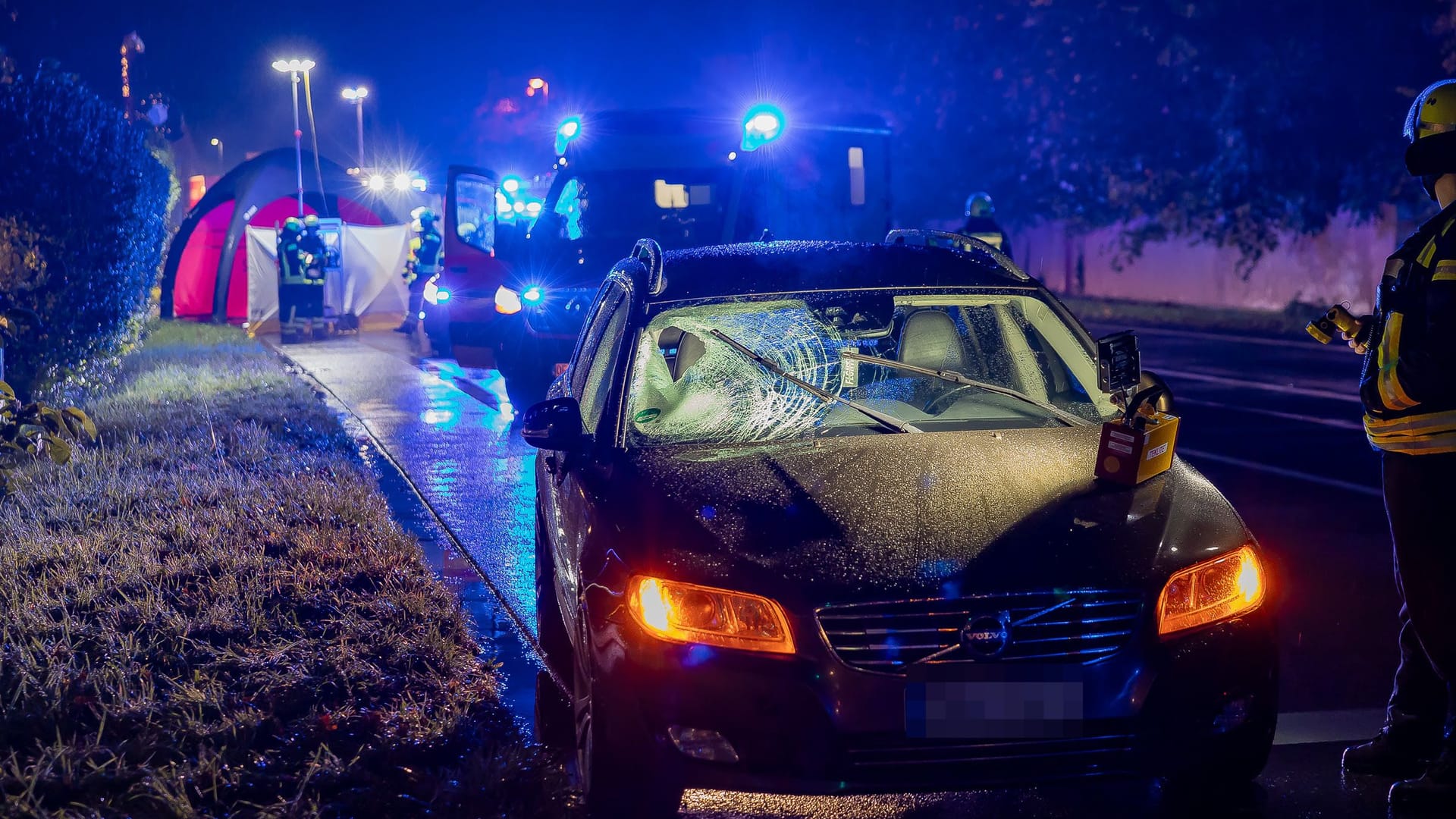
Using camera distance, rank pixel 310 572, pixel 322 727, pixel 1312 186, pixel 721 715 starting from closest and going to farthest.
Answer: pixel 721 715, pixel 322 727, pixel 310 572, pixel 1312 186

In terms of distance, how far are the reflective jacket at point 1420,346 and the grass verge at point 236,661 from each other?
2.40 m

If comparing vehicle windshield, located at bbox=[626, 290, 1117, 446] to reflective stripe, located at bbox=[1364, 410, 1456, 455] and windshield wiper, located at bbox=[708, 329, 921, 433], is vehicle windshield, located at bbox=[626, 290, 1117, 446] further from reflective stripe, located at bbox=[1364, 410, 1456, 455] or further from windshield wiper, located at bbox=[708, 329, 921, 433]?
reflective stripe, located at bbox=[1364, 410, 1456, 455]

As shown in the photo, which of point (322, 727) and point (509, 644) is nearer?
point (322, 727)

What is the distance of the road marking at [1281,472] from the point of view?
8.38m

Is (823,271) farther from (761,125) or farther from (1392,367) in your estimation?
(761,125)

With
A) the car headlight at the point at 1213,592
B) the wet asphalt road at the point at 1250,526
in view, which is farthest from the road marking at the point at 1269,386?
the car headlight at the point at 1213,592

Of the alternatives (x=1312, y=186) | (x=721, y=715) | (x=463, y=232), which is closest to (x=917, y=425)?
(x=721, y=715)

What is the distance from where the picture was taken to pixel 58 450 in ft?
28.5

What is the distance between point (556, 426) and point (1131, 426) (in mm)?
1680

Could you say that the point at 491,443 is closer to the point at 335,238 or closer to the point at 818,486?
the point at 818,486

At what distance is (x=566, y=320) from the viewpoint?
10969 millimetres

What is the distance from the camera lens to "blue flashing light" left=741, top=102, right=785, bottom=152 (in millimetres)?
11227

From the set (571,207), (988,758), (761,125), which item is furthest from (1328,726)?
(571,207)

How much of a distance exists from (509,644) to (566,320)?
18.6 ft
